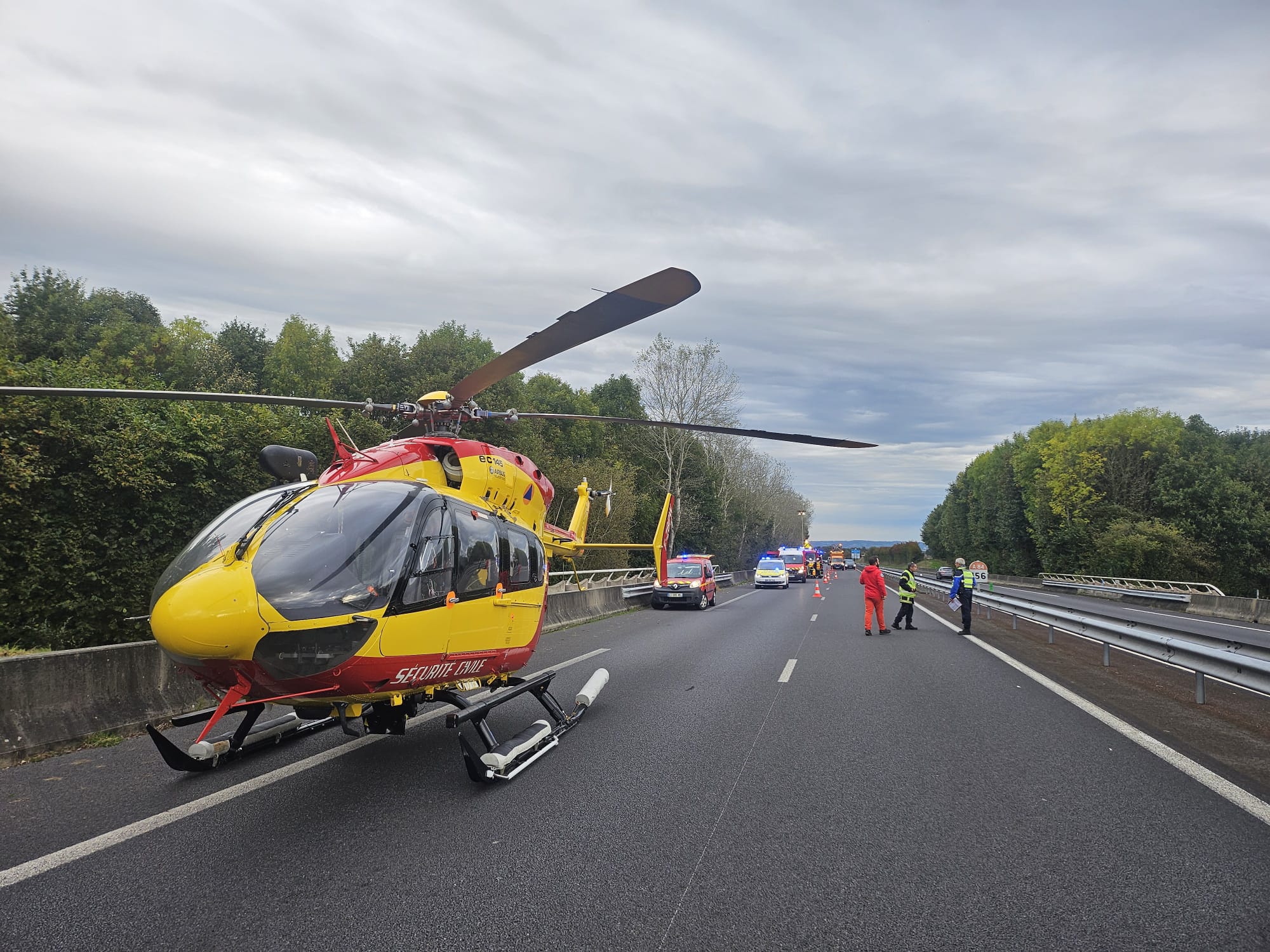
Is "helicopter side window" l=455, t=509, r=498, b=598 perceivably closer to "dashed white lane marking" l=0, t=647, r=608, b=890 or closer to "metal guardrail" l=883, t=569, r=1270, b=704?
"dashed white lane marking" l=0, t=647, r=608, b=890

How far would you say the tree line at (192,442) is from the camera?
12.2 metres

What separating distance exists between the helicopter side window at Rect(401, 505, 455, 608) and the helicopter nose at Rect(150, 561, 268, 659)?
99cm

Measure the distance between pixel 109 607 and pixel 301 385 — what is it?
1437 inches

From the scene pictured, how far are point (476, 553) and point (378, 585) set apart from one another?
1.26 meters

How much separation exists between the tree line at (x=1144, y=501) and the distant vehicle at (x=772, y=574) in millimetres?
23682

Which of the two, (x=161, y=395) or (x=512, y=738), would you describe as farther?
(x=512, y=738)

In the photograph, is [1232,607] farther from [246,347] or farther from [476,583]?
[246,347]

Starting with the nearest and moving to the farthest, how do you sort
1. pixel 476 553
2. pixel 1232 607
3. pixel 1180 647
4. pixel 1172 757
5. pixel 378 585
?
pixel 378 585
pixel 476 553
pixel 1172 757
pixel 1180 647
pixel 1232 607

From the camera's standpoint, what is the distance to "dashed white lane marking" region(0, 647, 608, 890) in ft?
13.8

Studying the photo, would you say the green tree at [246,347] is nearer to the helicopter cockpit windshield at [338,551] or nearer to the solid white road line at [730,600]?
the solid white road line at [730,600]

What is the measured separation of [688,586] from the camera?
25.4m

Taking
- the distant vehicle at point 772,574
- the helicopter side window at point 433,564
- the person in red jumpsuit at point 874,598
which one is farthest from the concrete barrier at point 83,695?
the distant vehicle at point 772,574

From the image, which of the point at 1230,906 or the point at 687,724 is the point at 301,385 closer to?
the point at 687,724

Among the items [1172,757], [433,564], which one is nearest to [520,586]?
[433,564]
